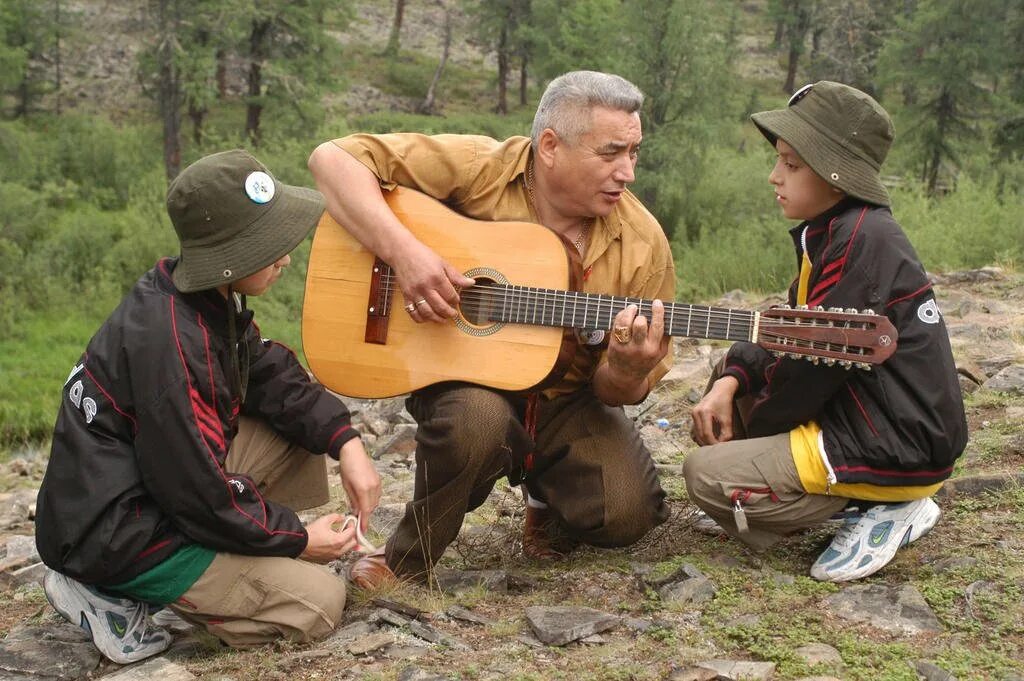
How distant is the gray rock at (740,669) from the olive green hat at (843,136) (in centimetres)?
159

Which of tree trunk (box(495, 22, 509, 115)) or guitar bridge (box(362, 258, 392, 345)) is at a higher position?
guitar bridge (box(362, 258, 392, 345))

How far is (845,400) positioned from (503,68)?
1726 inches

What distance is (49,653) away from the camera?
3676 mm

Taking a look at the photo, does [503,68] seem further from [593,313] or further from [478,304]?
[593,313]

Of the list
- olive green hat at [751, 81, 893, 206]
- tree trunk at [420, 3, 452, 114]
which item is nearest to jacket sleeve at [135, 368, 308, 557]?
olive green hat at [751, 81, 893, 206]

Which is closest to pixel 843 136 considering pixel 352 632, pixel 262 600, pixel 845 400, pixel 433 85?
pixel 845 400

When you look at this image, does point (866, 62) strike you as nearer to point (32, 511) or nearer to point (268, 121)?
point (268, 121)

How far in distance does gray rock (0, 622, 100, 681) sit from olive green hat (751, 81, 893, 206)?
3008 mm

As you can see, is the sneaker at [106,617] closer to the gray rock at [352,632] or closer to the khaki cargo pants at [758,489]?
the gray rock at [352,632]

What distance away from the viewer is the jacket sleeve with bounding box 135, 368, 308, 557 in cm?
329

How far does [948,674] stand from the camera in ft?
10.1

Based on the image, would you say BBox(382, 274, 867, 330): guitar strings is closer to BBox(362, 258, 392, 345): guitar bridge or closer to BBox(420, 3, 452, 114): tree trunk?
BBox(362, 258, 392, 345): guitar bridge

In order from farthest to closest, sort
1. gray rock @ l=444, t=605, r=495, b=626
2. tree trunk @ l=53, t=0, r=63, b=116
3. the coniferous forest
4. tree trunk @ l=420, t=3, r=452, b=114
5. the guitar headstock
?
tree trunk @ l=420, t=3, r=452, b=114 → tree trunk @ l=53, t=0, r=63, b=116 → the coniferous forest → gray rock @ l=444, t=605, r=495, b=626 → the guitar headstock

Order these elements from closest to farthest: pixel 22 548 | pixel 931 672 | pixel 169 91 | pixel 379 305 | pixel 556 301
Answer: pixel 931 672 → pixel 556 301 → pixel 379 305 → pixel 22 548 → pixel 169 91
